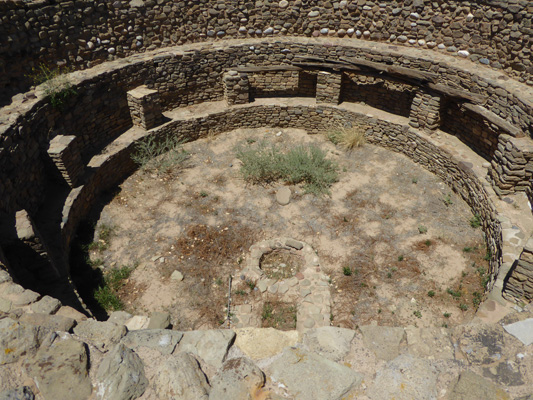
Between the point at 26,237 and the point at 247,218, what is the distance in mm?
4168

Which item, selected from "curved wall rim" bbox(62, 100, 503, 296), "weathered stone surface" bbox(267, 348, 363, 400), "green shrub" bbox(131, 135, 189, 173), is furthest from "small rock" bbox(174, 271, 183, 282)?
"weathered stone surface" bbox(267, 348, 363, 400)

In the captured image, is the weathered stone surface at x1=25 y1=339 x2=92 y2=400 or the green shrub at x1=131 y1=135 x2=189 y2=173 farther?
the green shrub at x1=131 y1=135 x2=189 y2=173

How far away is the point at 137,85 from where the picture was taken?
32.4 ft

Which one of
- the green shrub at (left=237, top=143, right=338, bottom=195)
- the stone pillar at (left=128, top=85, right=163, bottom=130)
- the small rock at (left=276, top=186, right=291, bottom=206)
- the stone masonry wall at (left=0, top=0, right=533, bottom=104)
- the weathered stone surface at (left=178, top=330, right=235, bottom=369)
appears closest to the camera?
the weathered stone surface at (left=178, top=330, right=235, bottom=369)

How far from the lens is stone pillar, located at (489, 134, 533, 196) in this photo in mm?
7445

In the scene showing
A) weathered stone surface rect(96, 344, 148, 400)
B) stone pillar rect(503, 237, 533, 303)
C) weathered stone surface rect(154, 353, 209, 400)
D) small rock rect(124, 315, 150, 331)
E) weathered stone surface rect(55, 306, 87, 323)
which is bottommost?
small rock rect(124, 315, 150, 331)

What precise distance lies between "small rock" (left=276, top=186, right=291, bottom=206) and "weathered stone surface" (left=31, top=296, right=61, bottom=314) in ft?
17.7

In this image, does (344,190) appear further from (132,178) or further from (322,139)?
(132,178)

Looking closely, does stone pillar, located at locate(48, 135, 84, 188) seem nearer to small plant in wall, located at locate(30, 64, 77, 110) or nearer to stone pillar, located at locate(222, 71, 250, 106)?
small plant in wall, located at locate(30, 64, 77, 110)

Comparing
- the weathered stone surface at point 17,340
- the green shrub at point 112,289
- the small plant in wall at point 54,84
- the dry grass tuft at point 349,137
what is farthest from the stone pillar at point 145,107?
the weathered stone surface at point 17,340

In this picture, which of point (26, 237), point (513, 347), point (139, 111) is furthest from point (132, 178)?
point (513, 347)

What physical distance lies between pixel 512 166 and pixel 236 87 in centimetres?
703

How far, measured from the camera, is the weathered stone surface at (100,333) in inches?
138

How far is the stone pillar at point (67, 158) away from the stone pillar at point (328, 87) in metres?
6.51
